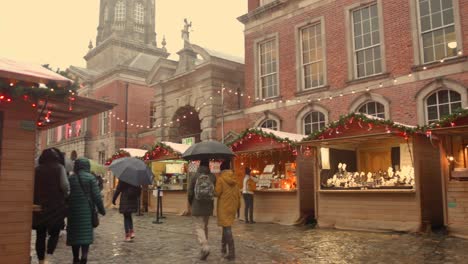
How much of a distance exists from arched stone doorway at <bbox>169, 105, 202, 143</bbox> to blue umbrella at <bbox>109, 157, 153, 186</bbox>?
557 inches

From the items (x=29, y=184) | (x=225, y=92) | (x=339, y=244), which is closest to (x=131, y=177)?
(x=29, y=184)

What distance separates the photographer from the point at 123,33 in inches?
1532

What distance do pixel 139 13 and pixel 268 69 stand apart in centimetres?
2452

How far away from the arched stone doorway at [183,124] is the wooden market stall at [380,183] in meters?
12.9

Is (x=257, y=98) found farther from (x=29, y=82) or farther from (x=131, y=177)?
(x=29, y=82)

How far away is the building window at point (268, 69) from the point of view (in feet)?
63.1

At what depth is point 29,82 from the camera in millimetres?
6082

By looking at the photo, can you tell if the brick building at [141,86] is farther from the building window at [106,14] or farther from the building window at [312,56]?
the building window at [312,56]

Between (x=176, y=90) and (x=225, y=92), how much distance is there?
3.32 metres

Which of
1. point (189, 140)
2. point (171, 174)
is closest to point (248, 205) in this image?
point (171, 174)

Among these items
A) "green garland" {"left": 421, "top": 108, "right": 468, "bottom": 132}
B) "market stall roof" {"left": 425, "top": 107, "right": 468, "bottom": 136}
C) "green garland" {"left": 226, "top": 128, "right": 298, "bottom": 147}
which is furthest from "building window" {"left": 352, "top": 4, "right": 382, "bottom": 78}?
"green garland" {"left": 421, "top": 108, "right": 468, "bottom": 132}

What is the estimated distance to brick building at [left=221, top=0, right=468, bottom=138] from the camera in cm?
1403

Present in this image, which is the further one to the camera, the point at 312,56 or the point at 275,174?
the point at 312,56

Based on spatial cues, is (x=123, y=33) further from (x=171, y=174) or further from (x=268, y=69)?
(x=171, y=174)
